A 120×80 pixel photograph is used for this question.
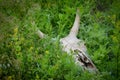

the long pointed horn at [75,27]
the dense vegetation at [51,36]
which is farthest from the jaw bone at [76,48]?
the dense vegetation at [51,36]

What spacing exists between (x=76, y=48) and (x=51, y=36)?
1.81ft

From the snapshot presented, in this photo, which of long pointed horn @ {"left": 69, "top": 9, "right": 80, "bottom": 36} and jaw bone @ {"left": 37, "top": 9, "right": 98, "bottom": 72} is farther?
long pointed horn @ {"left": 69, "top": 9, "right": 80, "bottom": 36}

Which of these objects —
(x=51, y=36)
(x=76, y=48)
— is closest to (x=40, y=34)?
(x=51, y=36)

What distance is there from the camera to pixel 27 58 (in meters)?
4.68

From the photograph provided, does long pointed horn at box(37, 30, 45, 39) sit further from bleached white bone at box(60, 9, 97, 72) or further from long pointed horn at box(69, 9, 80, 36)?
long pointed horn at box(69, 9, 80, 36)

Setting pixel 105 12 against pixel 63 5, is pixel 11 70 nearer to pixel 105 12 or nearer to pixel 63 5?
pixel 63 5

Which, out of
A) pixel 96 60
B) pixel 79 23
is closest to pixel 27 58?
pixel 96 60

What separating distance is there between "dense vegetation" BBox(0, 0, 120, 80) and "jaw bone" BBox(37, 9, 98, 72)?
11cm

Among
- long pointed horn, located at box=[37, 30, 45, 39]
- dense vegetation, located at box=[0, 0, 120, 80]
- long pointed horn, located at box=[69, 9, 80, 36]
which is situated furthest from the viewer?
long pointed horn, located at box=[69, 9, 80, 36]

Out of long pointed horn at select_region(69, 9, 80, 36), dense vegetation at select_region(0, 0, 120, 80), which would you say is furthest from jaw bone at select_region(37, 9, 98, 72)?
dense vegetation at select_region(0, 0, 120, 80)

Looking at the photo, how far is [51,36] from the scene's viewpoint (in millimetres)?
5543

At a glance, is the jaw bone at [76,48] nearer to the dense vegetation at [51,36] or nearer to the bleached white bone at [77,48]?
the bleached white bone at [77,48]

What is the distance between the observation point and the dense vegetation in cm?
450

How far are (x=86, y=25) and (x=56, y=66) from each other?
193 cm
